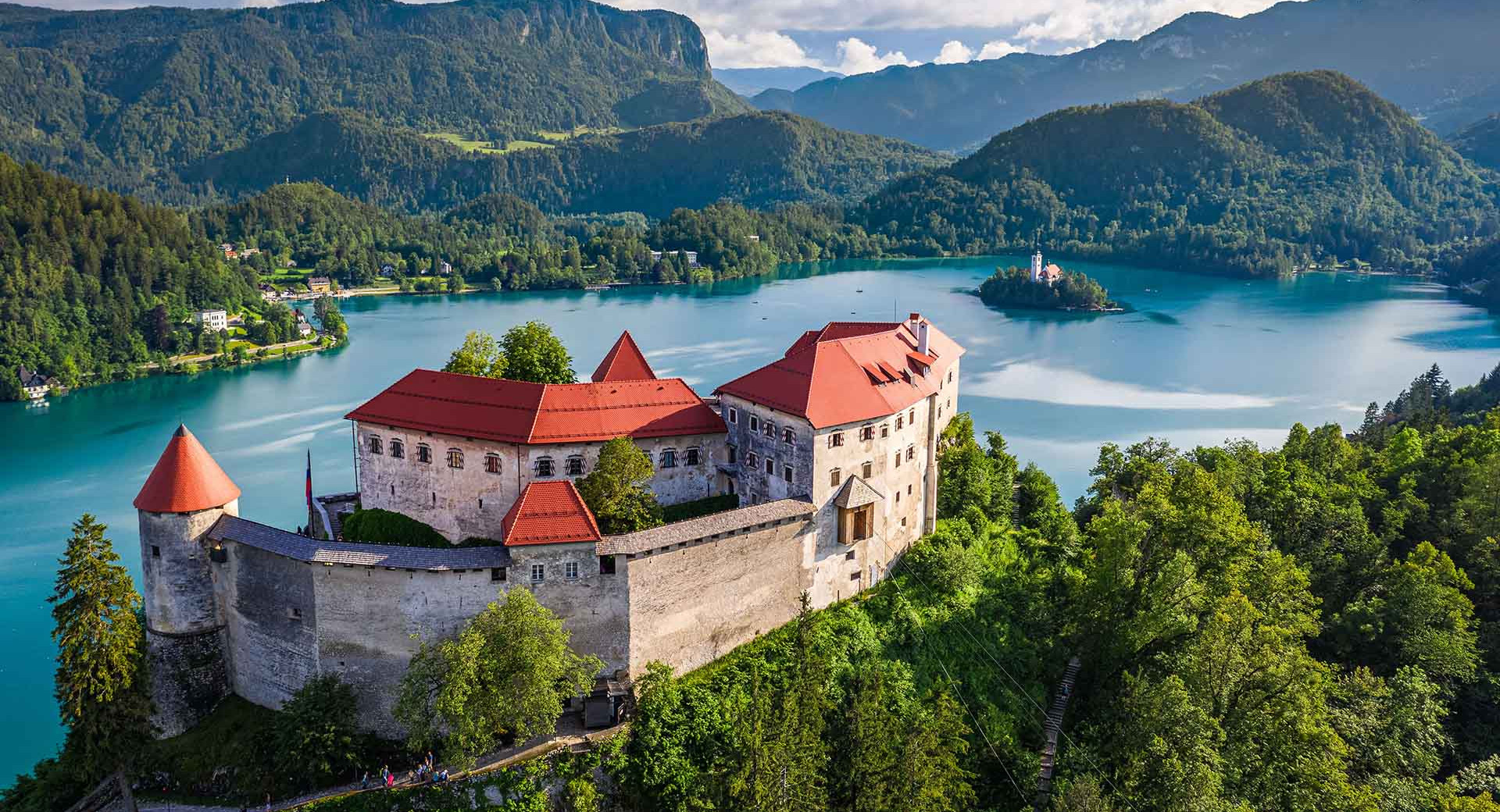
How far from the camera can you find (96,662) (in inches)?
1275

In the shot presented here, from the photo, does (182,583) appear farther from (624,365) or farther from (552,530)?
(624,365)

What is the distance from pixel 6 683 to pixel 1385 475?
64407 millimetres

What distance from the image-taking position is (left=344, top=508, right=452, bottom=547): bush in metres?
39.5

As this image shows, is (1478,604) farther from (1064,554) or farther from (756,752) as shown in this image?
(756,752)

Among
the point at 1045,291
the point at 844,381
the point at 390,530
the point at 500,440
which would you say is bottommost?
the point at 390,530

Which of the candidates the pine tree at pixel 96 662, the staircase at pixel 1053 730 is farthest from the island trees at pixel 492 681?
the staircase at pixel 1053 730

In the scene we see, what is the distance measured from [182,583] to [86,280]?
307 ft

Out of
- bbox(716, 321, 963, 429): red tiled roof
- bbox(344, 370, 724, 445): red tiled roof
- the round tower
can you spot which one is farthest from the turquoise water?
bbox(716, 321, 963, 429): red tiled roof

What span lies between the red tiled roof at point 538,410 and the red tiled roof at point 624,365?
5173mm

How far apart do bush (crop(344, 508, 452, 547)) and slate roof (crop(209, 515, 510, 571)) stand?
203 inches

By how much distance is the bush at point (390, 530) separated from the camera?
39.5m

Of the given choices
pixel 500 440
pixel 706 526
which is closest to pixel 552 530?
pixel 706 526

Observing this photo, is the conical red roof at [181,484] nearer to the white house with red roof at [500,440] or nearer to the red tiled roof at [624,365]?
the white house with red roof at [500,440]

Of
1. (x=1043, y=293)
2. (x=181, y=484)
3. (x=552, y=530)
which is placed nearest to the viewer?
(x=552, y=530)
